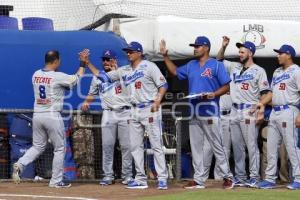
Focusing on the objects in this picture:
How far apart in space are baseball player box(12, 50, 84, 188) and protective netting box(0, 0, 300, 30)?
2.49 metres

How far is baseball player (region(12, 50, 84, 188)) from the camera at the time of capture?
10.6 metres

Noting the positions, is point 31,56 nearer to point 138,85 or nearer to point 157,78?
point 138,85

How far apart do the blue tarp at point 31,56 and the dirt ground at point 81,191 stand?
58.2 inches

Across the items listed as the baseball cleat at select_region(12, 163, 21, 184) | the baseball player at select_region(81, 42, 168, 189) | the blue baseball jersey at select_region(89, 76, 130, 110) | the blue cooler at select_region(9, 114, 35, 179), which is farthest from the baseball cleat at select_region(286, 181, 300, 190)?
the blue cooler at select_region(9, 114, 35, 179)

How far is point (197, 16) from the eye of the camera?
13.4 metres

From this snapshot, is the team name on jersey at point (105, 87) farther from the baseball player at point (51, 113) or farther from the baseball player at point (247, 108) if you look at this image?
the baseball player at point (247, 108)

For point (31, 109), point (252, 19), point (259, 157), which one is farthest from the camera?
point (252, 19)

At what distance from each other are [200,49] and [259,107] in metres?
1.14

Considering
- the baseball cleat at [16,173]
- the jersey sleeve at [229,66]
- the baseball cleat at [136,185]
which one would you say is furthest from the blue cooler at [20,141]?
the jersey sleeve at [229,66]

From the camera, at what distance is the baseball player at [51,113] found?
10.6 m

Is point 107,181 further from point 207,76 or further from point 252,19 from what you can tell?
point 252,19

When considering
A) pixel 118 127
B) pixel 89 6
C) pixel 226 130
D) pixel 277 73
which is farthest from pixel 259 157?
pixel 89 6

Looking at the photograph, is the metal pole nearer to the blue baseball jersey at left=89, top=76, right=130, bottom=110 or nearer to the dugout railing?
the dugout railing

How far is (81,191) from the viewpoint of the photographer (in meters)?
10.2
